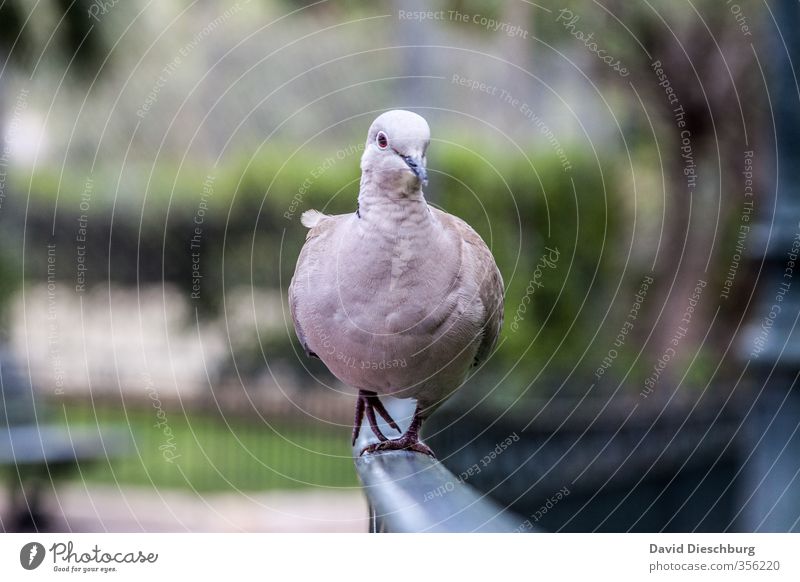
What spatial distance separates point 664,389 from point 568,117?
116 cm

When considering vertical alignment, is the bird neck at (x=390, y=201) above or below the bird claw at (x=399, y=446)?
above

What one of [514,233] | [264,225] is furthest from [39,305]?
[514,233]

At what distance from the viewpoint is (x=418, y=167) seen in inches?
49.8

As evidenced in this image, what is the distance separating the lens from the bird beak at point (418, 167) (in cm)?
126

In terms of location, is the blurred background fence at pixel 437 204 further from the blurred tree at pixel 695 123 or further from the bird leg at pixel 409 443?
the bird leg at pixel 409 443

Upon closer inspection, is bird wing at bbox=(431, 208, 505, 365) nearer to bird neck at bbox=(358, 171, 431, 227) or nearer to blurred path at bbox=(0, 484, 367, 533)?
bird neck at bbox=(358, 171, 431, 227)

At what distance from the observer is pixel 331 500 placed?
→ 14.0 feet

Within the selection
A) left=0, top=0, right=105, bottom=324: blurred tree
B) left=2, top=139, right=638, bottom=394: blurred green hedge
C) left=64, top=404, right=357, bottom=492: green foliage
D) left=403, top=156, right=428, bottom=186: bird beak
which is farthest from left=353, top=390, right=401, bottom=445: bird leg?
left=64, top=404, right=357, bottom=492: green foliage

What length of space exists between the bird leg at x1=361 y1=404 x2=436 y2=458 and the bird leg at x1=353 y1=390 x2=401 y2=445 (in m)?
0.06

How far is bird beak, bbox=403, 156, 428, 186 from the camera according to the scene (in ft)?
4.14
